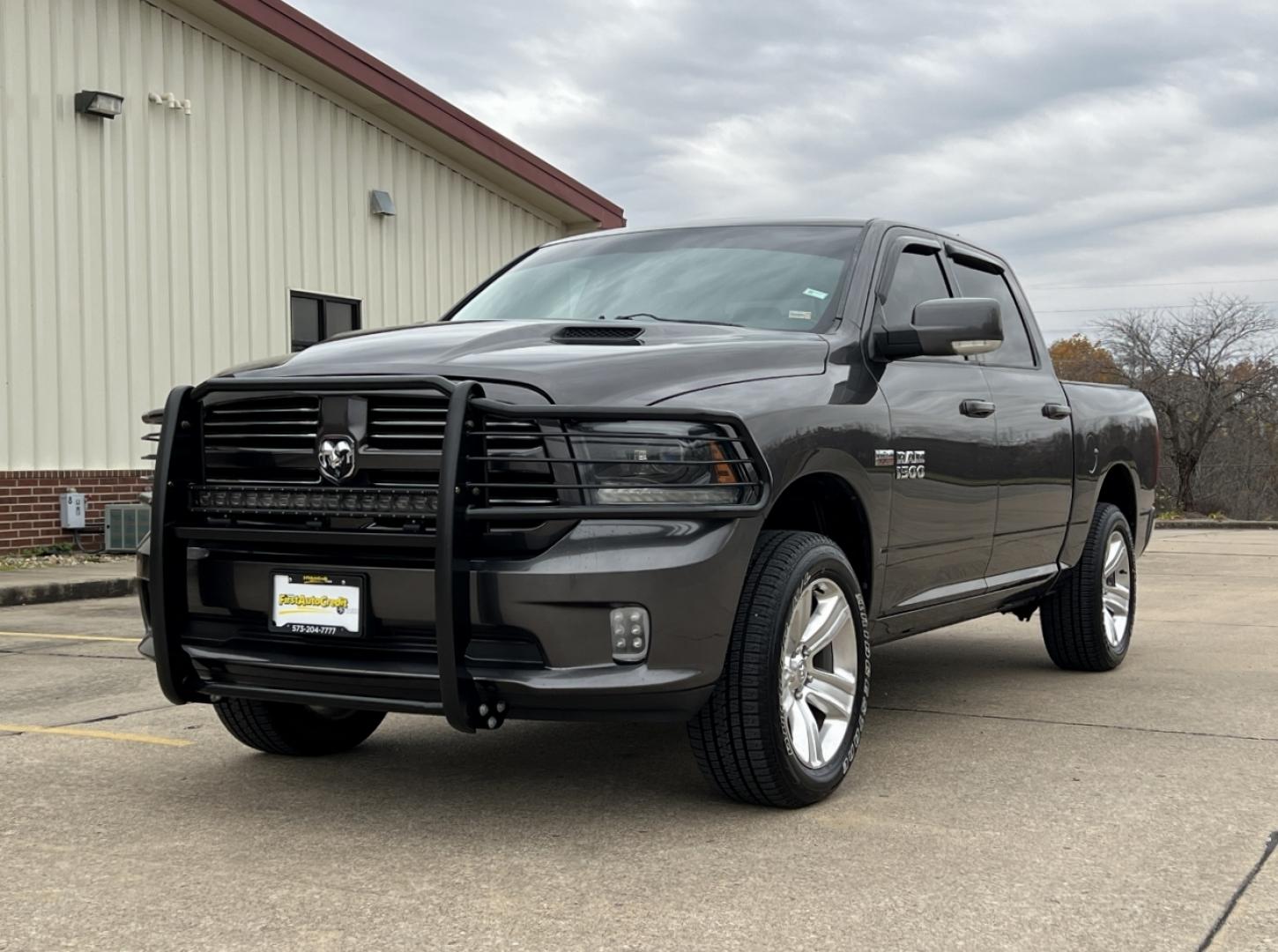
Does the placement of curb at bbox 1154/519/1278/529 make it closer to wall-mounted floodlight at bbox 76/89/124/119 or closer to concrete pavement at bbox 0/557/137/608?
wall-mounted floodlight at bbox 76/89/124/119

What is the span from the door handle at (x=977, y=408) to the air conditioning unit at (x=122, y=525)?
9.94 m

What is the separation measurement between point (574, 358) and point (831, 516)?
1.20 m

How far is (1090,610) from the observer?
6.77 m

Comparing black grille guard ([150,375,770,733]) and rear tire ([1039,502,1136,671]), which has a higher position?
black grille guard ([150,375,770,733])

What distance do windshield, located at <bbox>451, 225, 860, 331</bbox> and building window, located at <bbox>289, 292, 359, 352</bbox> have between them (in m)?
11.3

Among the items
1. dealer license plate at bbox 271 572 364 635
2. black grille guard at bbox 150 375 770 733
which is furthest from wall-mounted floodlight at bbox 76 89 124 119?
dealer license plate at bbox 271 572 364 635

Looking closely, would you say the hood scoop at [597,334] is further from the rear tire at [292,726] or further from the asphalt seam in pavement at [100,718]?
the asphalt seam in pavement at [100,718]

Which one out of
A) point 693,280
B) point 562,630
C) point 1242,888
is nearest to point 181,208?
point 693,280

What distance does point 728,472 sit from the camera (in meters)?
3.89

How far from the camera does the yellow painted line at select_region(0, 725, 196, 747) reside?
5277 mm

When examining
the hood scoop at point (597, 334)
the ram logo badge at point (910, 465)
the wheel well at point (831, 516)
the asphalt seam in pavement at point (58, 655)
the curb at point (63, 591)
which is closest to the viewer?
the hood scoop at point (597, 334)

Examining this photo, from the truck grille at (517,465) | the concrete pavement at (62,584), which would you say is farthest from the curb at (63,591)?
the truck grille at (517,465)

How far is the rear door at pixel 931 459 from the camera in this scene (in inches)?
196

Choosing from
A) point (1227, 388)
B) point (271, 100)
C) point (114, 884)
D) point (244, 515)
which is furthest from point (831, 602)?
point (1227, 388)
